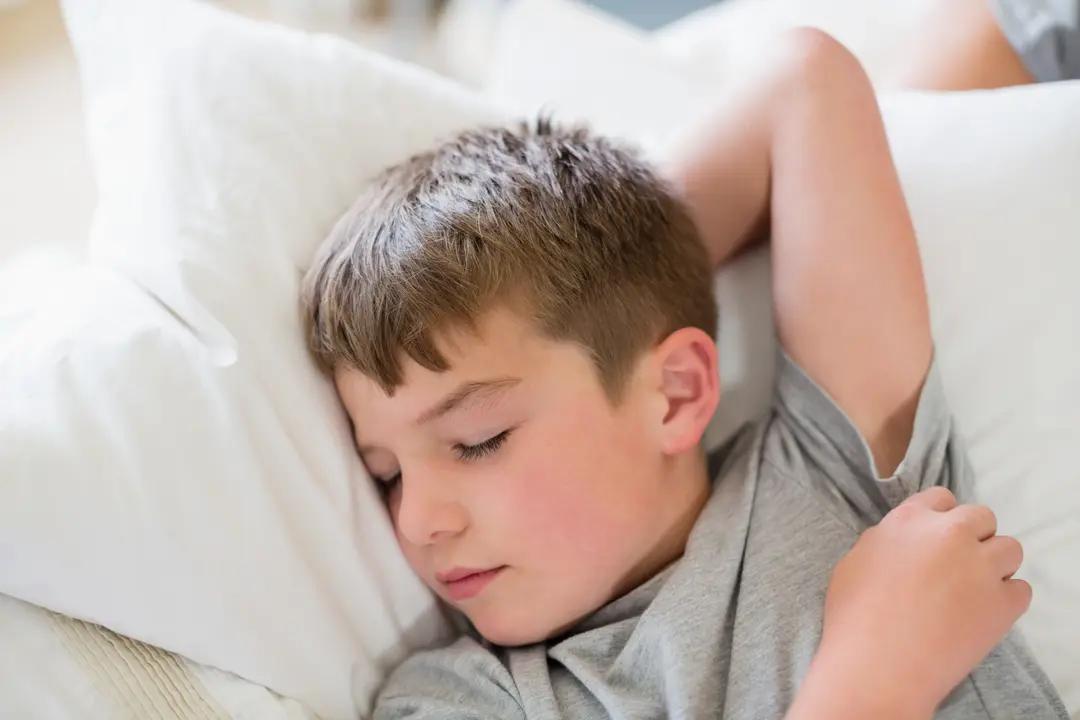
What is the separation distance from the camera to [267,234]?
875mm

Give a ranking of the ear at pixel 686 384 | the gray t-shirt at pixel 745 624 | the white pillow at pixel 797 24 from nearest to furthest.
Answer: the gray t-shirt at pixel 745 624 < the ear at pixel 686 384 < the white pillow at pixel 797 24

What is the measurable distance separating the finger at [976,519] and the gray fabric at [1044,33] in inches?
24.4

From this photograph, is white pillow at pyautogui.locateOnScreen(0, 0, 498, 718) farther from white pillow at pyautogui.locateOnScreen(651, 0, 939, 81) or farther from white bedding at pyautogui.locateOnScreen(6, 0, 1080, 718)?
white pillow at pyautogui.locateOnScreen(651, 0, 939, 81)

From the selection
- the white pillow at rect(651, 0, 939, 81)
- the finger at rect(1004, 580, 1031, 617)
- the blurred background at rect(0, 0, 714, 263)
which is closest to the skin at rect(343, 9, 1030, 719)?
the finger at rect(1004, 580, 1031, 617)

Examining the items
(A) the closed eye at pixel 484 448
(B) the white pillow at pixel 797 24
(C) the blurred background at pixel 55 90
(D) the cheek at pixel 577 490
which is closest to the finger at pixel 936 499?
(D) the cheek at pixel 577 490

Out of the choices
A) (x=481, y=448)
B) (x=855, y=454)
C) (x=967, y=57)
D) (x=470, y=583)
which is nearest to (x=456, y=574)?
(x=470, y=583)

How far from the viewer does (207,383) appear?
0.78m

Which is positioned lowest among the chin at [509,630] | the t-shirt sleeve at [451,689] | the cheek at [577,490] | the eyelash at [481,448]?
the t-shirt sleeve at [451,689]

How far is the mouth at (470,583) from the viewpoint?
2.71 feet

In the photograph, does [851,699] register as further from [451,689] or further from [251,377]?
[251,377]

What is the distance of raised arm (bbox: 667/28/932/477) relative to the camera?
89cm

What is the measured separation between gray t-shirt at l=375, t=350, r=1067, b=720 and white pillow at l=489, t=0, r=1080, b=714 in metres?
0.07

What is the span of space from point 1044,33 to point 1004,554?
2.25ft

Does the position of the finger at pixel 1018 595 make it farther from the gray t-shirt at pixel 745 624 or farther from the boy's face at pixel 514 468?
the boy's face at pixel 514 468
